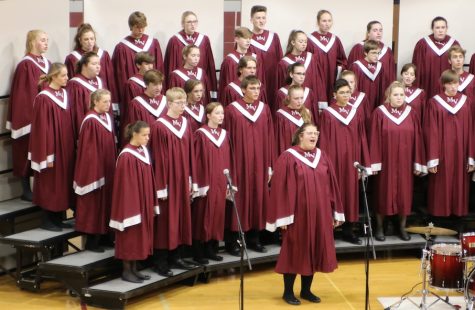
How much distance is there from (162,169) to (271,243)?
5.69 ft

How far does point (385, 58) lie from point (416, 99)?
0.66m

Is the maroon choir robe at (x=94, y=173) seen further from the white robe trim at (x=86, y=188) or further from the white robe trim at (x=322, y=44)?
the white robe trim at (x=322, y=44)

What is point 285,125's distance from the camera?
945 centimetres

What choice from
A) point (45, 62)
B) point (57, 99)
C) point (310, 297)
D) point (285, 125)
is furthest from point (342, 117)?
point (45, 62)

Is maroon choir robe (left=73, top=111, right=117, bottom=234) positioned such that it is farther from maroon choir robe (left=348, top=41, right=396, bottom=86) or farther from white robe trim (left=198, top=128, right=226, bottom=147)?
maroon choir robe (left=348, top=41, right=396, bottom=86)

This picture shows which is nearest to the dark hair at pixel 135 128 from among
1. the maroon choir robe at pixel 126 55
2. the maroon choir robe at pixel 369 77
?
the maroon choir robe at pixel 126 55

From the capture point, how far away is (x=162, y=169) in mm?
8539

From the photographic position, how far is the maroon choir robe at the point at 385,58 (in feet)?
34.1

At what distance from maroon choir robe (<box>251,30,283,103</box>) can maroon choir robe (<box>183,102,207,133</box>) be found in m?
1.18

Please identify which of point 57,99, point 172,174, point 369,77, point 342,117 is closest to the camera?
point 172,174

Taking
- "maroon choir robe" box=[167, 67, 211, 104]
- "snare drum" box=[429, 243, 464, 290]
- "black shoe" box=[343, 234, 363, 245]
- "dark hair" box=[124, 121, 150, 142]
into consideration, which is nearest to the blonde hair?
"maroon choir robe" box=[167, 67, 211, 104]

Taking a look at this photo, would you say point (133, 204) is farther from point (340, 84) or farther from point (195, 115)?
point (340, 84)

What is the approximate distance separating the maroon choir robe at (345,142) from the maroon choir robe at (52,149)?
2.50 meters

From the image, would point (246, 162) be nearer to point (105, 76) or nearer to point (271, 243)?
point (271, 243)
